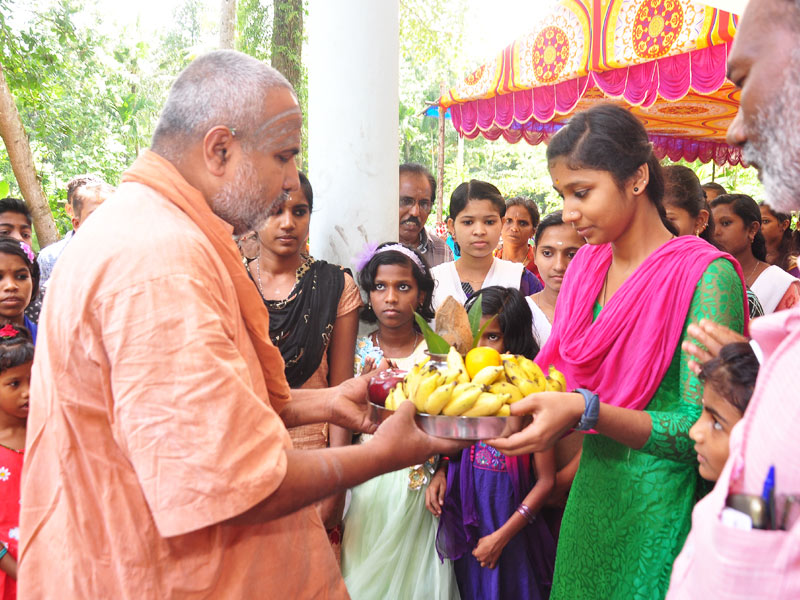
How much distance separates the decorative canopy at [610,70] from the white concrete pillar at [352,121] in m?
4.06

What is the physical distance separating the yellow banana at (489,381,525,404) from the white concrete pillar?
6.89ft

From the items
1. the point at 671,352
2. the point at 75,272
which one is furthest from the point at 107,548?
the point at 671,352

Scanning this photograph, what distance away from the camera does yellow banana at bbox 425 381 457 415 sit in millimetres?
2074

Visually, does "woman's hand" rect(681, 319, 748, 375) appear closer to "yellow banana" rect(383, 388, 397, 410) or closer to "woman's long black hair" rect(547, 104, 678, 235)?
"woman's long black hair" rect(547, 104, 678, 235)

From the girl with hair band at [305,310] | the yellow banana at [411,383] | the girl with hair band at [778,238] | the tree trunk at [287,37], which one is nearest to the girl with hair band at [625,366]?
the yellow banana at [411,383]

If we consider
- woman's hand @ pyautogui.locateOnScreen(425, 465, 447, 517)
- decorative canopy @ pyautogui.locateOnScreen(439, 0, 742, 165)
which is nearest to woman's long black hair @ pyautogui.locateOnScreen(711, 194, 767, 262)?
decorative canopy @ pyautogui.locateOnScreen(439, 0, 742, 165)

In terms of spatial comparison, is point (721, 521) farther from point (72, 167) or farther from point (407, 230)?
point (72, 167)

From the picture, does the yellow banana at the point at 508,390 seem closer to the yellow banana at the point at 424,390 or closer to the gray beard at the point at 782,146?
the yellow banana at the point at 424,390

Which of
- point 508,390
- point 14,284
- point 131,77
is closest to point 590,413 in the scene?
point 508,390

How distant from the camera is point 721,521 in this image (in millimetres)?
1022

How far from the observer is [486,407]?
2066 mm

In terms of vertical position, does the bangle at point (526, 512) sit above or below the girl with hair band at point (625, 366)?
below

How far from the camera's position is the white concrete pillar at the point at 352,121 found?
4.02m

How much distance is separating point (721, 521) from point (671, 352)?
1294 mm
